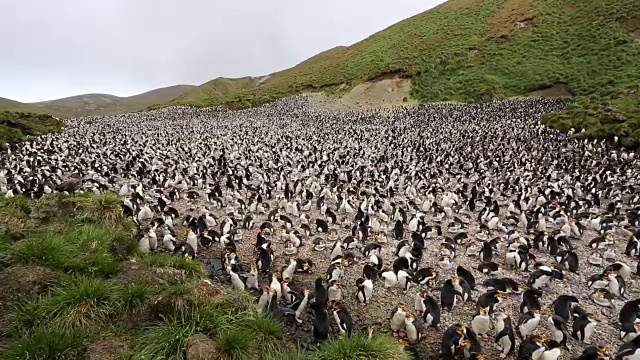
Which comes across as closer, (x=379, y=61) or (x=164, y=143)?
(x=164, y=143)

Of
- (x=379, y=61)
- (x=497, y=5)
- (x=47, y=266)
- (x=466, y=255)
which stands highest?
(x=497, y=5)

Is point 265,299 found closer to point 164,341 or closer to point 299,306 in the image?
point 299,306

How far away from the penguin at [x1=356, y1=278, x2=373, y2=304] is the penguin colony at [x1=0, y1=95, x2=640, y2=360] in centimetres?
4

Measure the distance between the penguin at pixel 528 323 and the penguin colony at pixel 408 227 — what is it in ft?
0.09

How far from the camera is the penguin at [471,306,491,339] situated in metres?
7.68

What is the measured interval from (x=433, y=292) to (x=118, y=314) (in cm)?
620

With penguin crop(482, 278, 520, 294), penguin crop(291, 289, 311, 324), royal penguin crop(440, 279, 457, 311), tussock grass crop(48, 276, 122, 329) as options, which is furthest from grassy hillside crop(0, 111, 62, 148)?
penguin crop(482, 278, 520, 294)

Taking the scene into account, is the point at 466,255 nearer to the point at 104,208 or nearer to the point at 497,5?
the point at 104,208

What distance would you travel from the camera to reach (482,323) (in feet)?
25.3

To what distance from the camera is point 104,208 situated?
10727mm

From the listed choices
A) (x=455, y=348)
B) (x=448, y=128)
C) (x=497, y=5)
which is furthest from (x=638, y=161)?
(x=497, y=5)

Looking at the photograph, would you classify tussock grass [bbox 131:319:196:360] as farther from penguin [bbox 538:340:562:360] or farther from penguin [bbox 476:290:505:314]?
penguin [bbox 538:340:562:360]

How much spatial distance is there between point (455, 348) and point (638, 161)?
19416mm

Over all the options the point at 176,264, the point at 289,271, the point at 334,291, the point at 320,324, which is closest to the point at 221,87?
the point at 289,271
